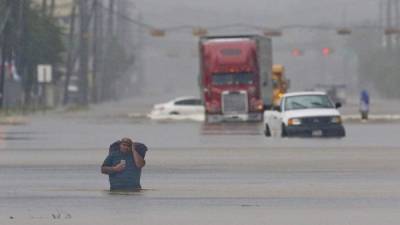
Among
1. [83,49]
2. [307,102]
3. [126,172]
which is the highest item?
[83,49]

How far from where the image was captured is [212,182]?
25266mm

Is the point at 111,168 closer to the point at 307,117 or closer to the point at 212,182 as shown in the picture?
the point at 212,182

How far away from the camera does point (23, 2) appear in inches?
3088

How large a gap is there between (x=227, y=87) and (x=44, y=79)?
18631 mm

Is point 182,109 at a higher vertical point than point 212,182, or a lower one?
lower

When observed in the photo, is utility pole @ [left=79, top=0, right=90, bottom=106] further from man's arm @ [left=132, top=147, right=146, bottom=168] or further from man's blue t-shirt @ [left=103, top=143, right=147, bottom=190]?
man's arm @ [left=132, top=147, right=146, bottom=168]

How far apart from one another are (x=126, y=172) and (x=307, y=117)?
70.1 ft

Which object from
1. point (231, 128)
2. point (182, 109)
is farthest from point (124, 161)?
point (182, 109)

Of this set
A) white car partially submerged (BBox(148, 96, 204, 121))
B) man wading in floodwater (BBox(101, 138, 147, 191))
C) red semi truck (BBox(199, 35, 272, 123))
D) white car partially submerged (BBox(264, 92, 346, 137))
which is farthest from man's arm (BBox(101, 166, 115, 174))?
white car partially submerged (BBox(148, 96, 204, 121))

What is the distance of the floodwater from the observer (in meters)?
19.1

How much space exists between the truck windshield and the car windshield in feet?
50.1

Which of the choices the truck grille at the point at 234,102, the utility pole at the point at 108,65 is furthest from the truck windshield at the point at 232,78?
the utility pole at the point at 108,65

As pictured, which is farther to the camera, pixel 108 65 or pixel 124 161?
pixel 108 65

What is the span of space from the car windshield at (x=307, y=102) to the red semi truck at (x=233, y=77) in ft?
47.0
